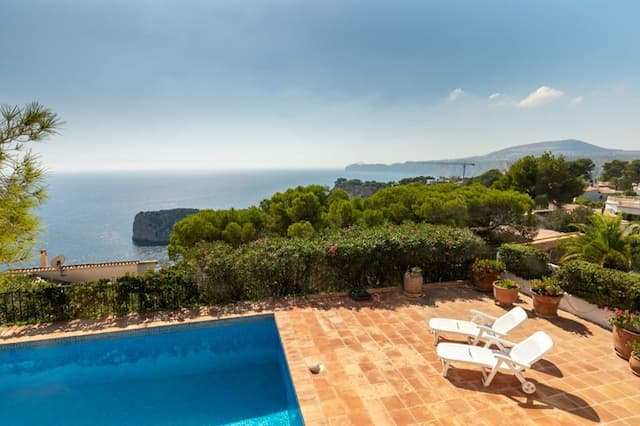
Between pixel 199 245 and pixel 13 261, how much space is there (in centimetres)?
346

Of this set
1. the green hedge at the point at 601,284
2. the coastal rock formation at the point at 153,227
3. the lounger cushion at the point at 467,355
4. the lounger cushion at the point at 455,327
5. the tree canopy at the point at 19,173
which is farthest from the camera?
the coastal rock formation at the point at 153,227

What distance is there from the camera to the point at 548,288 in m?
6.81

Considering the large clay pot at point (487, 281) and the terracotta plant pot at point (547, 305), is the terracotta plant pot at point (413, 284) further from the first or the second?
the terracotta plant pot at point (547, 305)

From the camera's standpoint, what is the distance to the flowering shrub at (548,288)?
6.77 meters

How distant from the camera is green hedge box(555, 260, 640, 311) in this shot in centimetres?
595

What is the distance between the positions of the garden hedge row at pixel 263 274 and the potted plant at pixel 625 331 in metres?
3.66

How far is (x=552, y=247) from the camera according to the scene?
14195mm

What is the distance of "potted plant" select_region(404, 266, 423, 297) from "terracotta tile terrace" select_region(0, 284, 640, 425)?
1.70 ft

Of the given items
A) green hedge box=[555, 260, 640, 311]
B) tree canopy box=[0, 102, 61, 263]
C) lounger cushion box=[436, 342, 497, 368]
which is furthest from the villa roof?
tree canopy box=[0, 102, 61, 263]

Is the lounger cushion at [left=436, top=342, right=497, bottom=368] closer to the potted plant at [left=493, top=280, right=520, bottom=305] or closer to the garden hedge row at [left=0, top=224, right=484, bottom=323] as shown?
the potted plant at [left=493, top=280, right=520, bottom=305]

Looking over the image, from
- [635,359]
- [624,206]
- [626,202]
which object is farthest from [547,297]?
[626,202]

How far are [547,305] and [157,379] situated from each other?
8096 mm

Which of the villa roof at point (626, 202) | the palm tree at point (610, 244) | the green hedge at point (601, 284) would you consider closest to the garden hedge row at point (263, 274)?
the green hedge at point (601, 284)

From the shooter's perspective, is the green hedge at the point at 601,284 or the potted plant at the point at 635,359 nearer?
the potted plant at the point at 635,359
